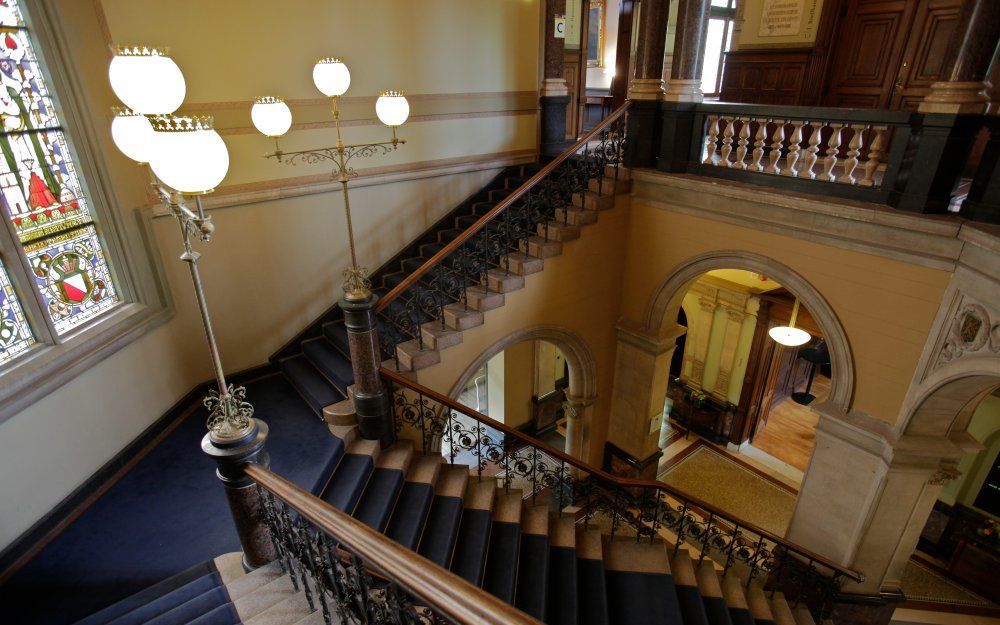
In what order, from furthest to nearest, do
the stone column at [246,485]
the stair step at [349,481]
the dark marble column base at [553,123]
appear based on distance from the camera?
1. the dark marble column base at [553,123]
2. the stair step at [349,481]
3. the stone column at [246,485]

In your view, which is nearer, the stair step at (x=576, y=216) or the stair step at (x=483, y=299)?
the stair step at (x=483, y=299)

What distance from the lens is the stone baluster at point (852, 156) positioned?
444 cm

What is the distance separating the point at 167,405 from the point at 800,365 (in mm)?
10659

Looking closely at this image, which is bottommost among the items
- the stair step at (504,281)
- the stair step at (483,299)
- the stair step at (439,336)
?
the stair step at (439,336)

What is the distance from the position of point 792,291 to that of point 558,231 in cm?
254

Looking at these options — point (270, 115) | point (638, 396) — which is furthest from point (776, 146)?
point (270, 115)

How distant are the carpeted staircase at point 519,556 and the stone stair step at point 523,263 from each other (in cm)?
223

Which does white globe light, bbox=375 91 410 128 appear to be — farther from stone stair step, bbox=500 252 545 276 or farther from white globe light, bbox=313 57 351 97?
stone stair step, bbox=500 252 545 276

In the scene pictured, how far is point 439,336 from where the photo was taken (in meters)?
5.24

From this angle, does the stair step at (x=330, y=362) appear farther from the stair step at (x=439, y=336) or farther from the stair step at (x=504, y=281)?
the stair step at (x=504, y=281)

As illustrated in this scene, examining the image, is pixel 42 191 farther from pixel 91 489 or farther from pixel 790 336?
pixel 790 336

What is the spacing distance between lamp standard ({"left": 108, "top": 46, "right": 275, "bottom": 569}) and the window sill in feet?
5.65

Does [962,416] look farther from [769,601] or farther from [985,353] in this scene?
[769,601]

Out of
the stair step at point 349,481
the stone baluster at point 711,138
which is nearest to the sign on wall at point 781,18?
the stone baluster at point 711,138
